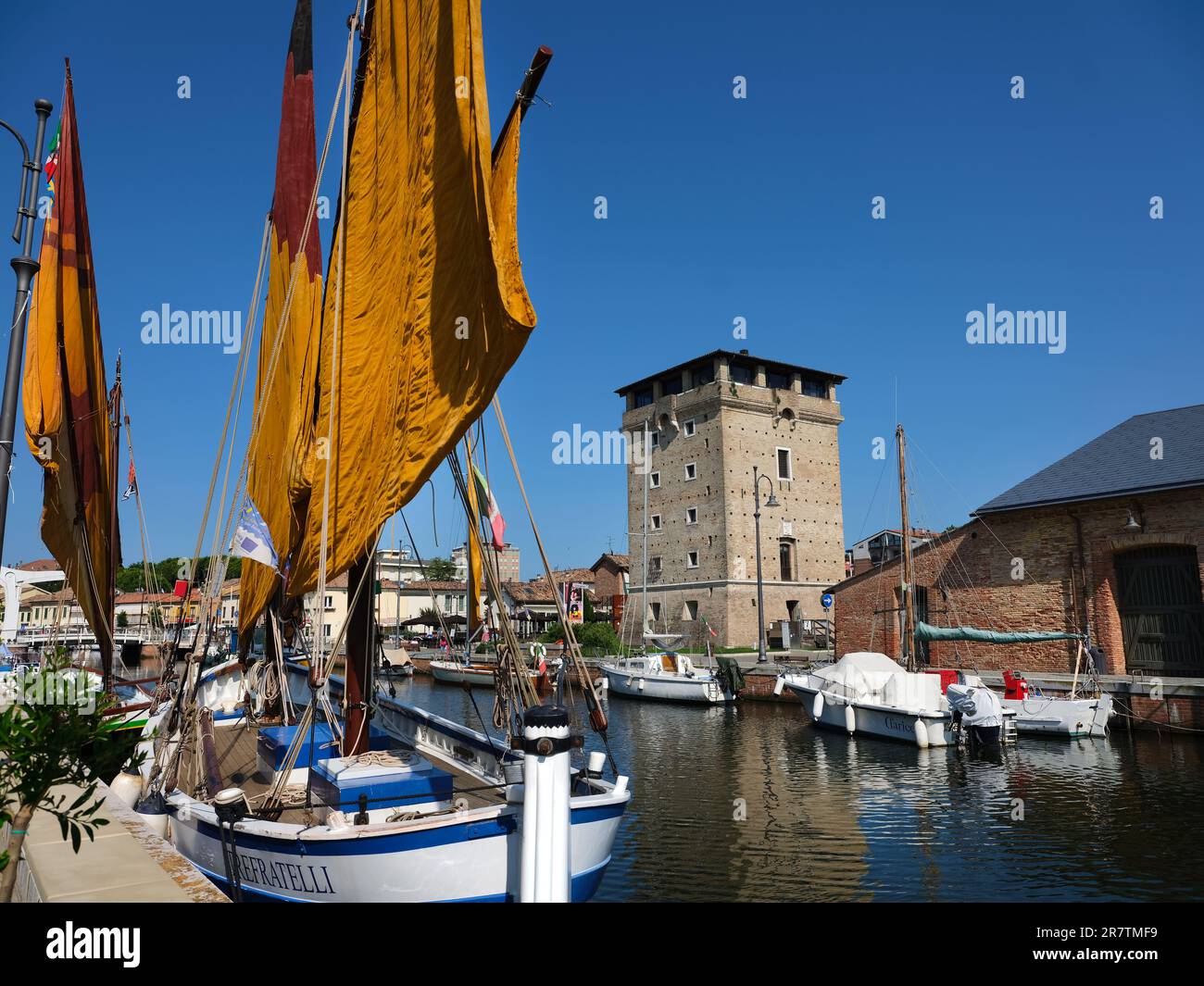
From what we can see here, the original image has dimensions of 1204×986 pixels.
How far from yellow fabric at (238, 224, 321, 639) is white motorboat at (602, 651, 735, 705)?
18921 mm

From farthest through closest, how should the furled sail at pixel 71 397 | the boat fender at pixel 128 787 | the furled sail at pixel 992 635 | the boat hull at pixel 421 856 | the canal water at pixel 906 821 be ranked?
the furled sail at pixel 992 635 → the boat fender at pixel 128 787 → the furled sail at pixel 71 397 → the canal water at pixel 906 821 → the boat hull at pixel 421 856

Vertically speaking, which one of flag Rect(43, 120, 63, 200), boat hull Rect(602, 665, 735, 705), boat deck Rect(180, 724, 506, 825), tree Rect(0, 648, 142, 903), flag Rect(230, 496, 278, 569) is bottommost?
boat hull Rect(602, 665, 735, 705)

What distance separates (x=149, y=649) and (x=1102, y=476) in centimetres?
6875

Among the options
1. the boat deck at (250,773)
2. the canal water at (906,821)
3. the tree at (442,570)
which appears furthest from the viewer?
the tree at (442,570)

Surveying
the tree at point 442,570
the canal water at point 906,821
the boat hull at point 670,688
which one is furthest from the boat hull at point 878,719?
the tree at point 442,570

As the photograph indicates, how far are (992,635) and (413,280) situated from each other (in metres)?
23.3

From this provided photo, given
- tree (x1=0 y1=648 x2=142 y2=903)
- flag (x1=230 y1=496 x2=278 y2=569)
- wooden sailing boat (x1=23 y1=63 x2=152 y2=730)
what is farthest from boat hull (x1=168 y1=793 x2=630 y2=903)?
wooden sailing boat (x1=23 y1=63 x2=152 y2=730)

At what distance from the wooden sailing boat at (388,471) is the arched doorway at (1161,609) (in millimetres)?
23150

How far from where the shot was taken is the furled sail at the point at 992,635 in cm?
2423

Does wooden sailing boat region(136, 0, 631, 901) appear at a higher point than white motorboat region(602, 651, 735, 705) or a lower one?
higher

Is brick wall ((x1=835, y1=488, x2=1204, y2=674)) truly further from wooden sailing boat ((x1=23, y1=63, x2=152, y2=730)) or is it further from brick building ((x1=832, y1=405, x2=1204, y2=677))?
wooden sailing boat ((x1=23, y1=63, x2=152, y2=730))

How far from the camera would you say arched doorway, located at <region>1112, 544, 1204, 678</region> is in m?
22.7

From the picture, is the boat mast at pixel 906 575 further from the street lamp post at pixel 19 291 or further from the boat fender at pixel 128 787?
the street lamp post at pixel 19 291

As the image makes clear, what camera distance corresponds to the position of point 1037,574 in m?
25.9
